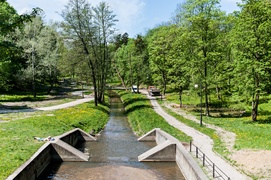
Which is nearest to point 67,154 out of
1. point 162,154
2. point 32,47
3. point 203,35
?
point 162,154

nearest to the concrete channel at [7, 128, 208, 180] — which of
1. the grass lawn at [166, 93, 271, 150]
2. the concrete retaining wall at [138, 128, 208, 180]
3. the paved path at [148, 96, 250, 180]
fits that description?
the concrete retaining wall at [138, 128, 208, 180]

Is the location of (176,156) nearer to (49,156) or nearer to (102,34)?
(49,156)

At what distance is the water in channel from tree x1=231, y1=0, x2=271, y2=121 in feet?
43.3

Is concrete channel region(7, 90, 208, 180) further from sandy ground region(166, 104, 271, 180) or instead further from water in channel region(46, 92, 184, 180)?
sandy ground region(166, 104, 271, 180)

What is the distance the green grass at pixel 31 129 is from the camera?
15.9 meters

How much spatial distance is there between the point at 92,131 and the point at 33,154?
13.1 metres

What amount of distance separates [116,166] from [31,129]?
30.0 ft

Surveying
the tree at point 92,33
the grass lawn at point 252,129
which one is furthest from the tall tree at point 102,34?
the grass lawn at point 252,129

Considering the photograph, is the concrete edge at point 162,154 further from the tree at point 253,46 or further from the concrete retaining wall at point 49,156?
the tree at point 253,46

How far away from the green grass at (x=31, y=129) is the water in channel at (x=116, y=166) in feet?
7.66

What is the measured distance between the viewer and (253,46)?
3058 cm

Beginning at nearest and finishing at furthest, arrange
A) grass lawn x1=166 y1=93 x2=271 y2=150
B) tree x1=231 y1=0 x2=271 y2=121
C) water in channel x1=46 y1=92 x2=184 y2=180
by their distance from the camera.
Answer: water in channel x1=46 y1=92 x2=184 y2=180 → grass lawn x1=166 y1=93 x2=271 y2=150 → tree x1=231 y1=0 x2=271 y2=121

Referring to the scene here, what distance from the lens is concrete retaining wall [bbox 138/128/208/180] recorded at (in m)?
15.2

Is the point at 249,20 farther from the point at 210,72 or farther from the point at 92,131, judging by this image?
the point at 92,131
